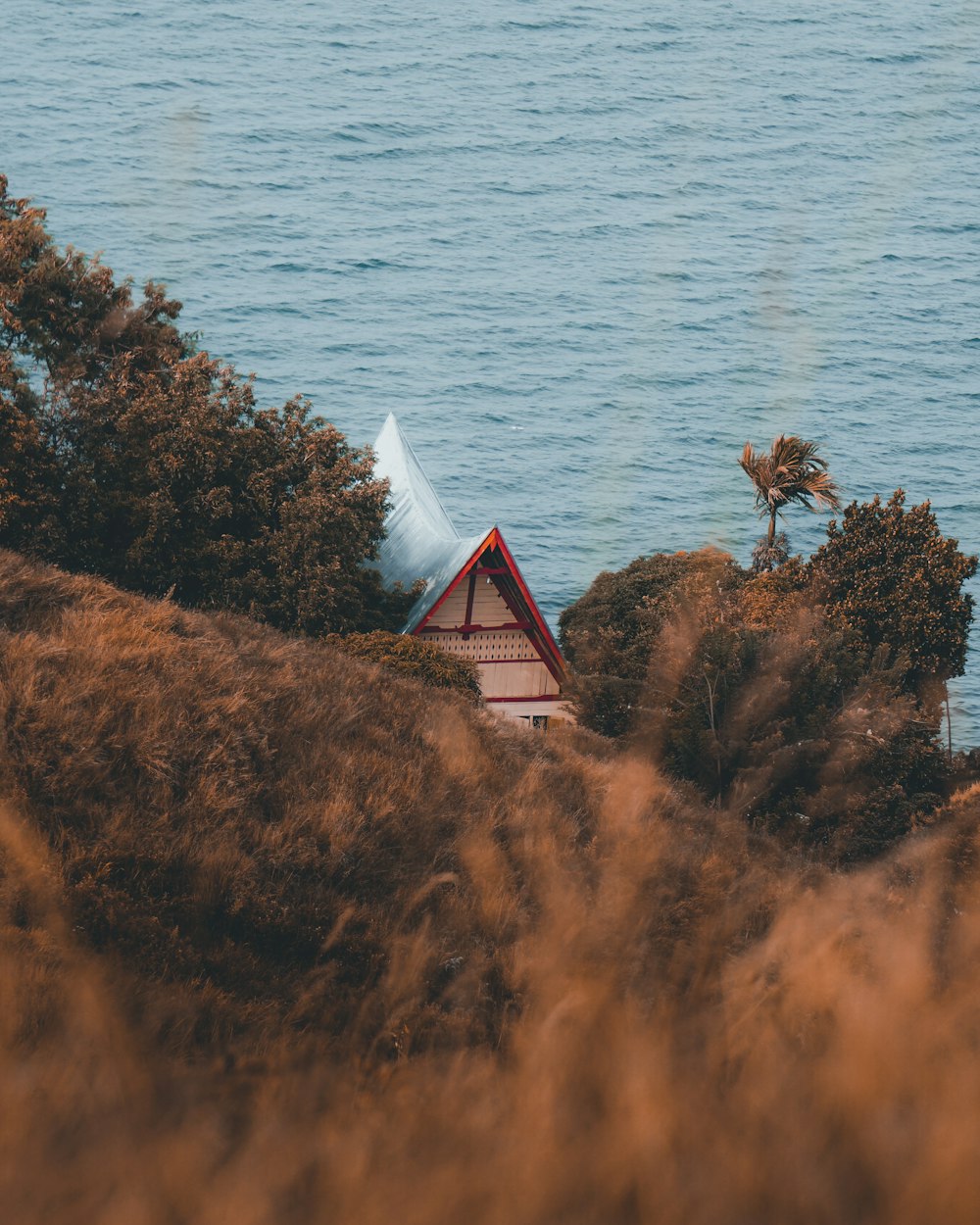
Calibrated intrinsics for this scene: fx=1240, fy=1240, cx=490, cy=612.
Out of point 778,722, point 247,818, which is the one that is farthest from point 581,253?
point 247,818

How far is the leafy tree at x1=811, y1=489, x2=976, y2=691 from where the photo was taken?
36969 mm

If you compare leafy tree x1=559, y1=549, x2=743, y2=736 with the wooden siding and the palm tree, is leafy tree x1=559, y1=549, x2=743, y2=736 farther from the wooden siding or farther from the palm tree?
the palm tree

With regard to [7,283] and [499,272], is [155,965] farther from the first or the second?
[499,272]

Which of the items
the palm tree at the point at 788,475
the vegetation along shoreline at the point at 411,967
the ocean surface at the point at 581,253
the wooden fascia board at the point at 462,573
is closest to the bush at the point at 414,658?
the wooden fascia board at the point at 462,573

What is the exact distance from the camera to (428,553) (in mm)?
36812

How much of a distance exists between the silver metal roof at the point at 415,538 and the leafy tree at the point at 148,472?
2824mm

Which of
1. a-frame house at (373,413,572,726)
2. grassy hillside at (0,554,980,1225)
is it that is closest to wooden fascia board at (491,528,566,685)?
a-frame house at (373,413,572,726)

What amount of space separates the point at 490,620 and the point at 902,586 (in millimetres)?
12750

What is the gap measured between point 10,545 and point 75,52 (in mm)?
188178

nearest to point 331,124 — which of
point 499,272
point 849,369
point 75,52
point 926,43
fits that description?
point 75,52

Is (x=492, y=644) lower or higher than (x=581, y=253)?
lower

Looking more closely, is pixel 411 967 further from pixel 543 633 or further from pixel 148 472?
pixel 543 633

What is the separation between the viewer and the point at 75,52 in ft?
614

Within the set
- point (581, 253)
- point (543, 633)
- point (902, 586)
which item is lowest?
point (543, 633)
